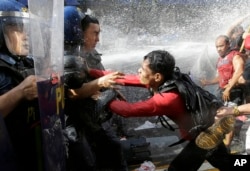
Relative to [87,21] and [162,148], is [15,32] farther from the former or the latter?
[162,148]

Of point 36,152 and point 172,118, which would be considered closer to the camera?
point 36,152

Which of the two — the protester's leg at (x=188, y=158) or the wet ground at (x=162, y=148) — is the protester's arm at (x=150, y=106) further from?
the protester's leg at (x=188, y=158)

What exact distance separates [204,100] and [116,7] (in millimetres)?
665

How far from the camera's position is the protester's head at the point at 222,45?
5.93 ft

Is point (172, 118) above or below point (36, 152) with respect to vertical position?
above

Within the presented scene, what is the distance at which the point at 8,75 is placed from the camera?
1597mm

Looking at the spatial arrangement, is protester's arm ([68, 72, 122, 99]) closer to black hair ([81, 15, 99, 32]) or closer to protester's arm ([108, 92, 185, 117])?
protester's arm ([108, 92, 185, 117])

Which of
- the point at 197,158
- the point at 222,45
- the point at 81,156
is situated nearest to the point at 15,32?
the point at 81,156

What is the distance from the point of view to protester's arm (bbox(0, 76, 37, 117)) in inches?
59.1

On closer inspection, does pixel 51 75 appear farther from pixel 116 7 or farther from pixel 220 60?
A: pixel 220 60

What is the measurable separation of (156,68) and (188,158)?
0.53 meters

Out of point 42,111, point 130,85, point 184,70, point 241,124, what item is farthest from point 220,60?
point 42,111

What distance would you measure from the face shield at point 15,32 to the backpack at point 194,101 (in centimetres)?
72

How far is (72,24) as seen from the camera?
1699 millimetres
